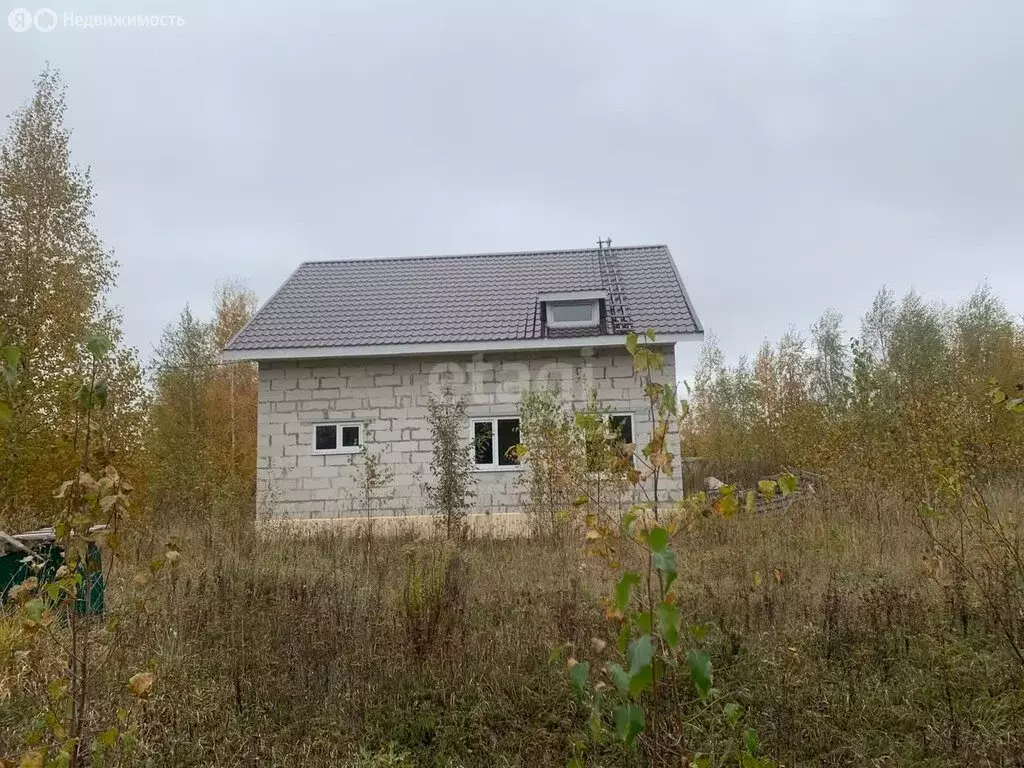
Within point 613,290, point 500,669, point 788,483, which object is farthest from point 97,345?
point 613,290

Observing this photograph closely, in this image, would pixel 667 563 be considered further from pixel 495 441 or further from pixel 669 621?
pixel 495 441

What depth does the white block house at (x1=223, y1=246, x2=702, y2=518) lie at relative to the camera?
1127 cm

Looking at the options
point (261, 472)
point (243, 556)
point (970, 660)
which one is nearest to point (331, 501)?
point (261, 472)

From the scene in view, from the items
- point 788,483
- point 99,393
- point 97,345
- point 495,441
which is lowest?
point 788,483

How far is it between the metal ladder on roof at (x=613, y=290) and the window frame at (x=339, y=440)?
186 inches

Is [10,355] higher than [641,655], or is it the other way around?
[10,355]

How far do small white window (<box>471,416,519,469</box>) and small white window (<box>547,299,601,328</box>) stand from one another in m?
2.00

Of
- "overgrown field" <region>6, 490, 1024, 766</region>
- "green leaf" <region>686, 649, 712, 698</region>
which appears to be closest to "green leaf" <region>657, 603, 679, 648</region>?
"green leaf" <region>686, 649, 712, 698</region>

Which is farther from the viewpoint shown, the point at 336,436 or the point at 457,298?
the point at 457,298

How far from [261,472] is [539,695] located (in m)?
8.79

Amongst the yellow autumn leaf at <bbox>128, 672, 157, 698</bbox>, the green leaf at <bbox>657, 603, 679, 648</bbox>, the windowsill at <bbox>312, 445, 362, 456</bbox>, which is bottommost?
the yellow autumn leaf at <bbox>128, 672, 157, 698</bbox>

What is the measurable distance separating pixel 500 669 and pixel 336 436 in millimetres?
8065

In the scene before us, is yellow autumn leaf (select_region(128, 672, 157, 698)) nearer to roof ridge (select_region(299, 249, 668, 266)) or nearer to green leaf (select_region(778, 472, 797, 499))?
green leaf (select_region(778, 472, 797, 499))

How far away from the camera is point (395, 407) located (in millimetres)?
11562
